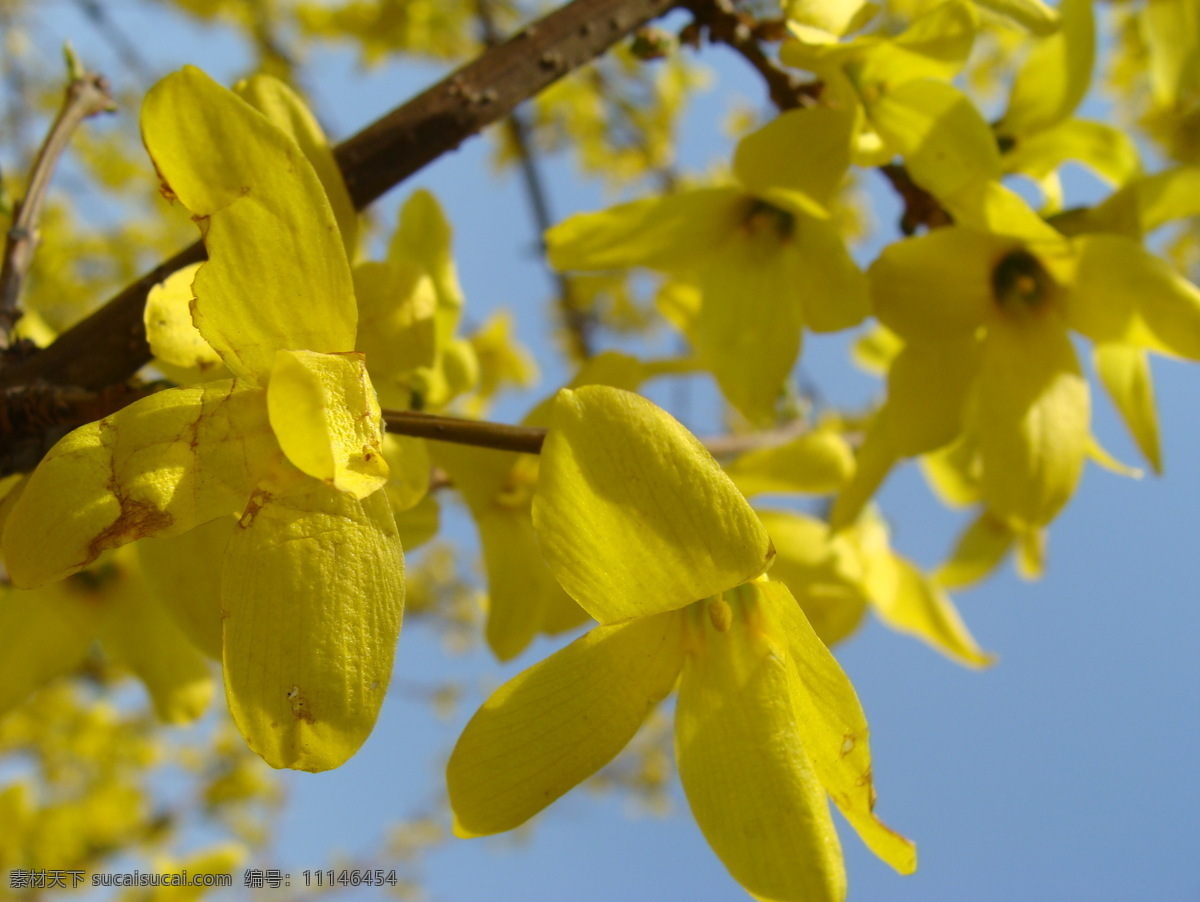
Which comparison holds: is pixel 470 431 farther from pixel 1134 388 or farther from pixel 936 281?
pixel 1134 388

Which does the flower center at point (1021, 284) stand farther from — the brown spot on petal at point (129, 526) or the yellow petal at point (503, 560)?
the brown spot on petal at point (129, 526)

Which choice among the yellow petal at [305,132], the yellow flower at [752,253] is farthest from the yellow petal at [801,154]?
the yellow petal at [305,132]

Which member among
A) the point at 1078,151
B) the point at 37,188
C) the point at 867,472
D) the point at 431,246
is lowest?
the point at 867,472

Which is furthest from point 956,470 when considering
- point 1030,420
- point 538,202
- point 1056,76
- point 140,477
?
point 538,202

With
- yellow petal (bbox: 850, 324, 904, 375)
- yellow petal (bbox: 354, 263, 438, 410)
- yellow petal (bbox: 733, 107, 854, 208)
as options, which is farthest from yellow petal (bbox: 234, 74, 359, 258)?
yellow petal (bbox: 850, 324, 904, 375)

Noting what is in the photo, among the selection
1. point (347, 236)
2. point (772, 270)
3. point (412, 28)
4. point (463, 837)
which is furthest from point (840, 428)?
point (412, 28)

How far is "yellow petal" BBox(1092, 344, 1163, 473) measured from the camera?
1.08 m

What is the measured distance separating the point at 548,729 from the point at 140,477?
0.33m

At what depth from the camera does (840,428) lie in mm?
1842

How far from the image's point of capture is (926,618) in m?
1.43

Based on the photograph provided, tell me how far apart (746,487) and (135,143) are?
4.60 meters

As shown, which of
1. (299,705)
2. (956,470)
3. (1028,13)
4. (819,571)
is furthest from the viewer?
(956,470)

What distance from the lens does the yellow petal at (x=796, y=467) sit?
1088mm

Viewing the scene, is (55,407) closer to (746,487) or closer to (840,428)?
(746,487)
